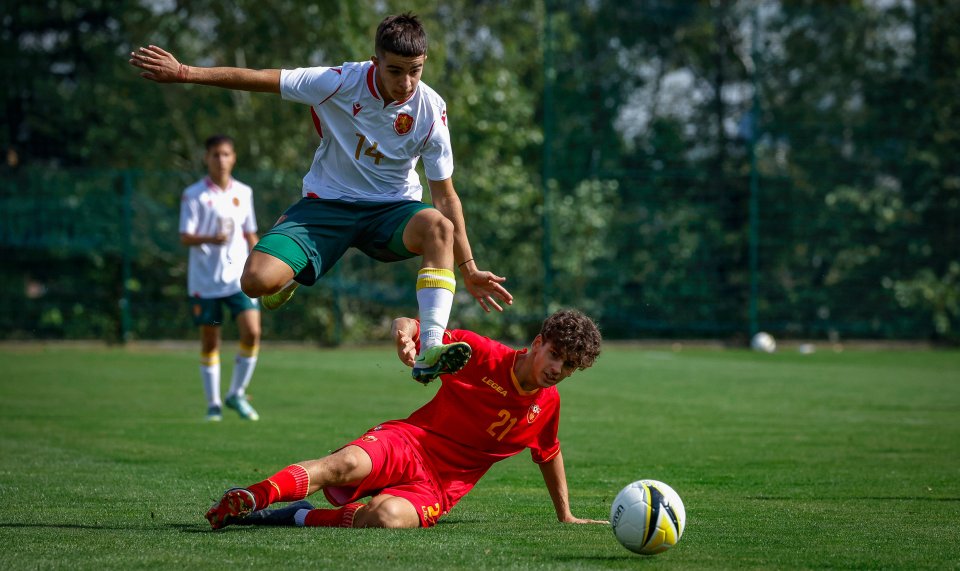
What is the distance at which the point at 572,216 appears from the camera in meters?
22.0

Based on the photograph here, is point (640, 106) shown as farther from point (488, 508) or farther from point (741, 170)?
point (488, 508)

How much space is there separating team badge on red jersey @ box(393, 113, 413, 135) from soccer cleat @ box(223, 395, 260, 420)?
519 cm

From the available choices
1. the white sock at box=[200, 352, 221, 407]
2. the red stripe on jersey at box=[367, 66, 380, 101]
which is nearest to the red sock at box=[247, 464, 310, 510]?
the red stripe on jersey at box=[367, 66, 380, 101]

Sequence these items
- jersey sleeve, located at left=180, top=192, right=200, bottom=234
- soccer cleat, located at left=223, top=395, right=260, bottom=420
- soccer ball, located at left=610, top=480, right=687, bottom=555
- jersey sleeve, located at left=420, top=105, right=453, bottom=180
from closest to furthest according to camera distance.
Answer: soccer ball, located at left=610, top=480, right=687, bottom=555, jersey sleeve, located at left=420, top=105, right=453, bottom=180, soccer cleat, located at left=223, top=395, right=260, bottom=420, jersey sleeve, located at left=180, top=192, right=200, bottom=234

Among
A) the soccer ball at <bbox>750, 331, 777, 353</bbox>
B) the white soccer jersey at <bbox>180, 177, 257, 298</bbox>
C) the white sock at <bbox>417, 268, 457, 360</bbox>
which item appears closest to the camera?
the white sock at <bbox>417, 268, 457, 360</bbox>

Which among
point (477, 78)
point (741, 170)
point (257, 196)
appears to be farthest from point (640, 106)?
point (257, 196)

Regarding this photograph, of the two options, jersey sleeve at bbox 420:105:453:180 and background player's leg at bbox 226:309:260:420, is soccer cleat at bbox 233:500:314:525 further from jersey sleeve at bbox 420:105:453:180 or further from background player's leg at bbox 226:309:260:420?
background player's leg at bbox 226:309:260:420

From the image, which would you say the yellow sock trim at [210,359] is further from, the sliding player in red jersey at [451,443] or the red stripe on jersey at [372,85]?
the sliding player in red jersey at [451,443]

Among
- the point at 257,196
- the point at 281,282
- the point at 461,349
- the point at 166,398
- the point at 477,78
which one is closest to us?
the point at 461,349

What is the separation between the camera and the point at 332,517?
→ 574 cm

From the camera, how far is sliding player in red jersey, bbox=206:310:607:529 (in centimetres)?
557

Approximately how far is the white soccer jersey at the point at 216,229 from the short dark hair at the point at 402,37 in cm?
581

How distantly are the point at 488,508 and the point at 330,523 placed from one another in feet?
3.53

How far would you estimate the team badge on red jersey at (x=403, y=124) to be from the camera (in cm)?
665
